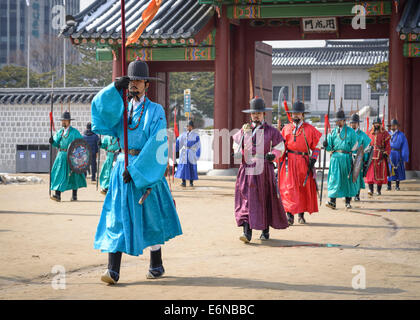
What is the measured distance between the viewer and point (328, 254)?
7.12 meters

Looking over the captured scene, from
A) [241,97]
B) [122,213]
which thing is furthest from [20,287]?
[241,97]

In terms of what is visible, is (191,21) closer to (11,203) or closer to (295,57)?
(11,203)

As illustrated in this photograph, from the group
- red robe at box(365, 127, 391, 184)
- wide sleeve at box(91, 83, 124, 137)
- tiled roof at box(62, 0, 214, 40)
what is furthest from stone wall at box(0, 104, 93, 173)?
wide sleeve at box(91, 83, 124, 137)

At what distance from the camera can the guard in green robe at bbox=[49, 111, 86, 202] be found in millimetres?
13078

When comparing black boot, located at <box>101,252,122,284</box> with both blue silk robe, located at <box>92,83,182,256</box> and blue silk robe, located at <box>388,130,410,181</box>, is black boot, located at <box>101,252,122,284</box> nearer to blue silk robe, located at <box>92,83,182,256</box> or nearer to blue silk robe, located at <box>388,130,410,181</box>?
blue silk robe, located at <box>92,83,182,256</box>

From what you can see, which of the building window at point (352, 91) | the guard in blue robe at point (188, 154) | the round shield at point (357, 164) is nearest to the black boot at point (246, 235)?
the round shield at point (357, 164)

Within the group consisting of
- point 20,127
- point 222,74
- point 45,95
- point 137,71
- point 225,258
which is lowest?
point 225,258

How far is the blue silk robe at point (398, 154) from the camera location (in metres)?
16.4

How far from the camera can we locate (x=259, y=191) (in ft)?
26.5

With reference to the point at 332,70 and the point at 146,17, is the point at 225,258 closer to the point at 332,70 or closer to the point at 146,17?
the point at 146,17

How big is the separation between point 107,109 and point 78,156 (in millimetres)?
7728

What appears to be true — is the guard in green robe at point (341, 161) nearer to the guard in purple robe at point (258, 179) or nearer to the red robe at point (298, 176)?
the red robe at point (298, 176)

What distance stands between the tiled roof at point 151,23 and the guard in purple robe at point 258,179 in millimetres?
9958

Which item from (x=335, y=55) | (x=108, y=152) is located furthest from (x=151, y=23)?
(x=335, y=55)
